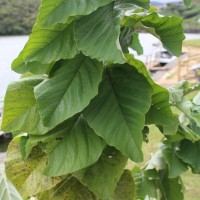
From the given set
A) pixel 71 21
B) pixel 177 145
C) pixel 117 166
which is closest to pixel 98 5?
pixel 71 21

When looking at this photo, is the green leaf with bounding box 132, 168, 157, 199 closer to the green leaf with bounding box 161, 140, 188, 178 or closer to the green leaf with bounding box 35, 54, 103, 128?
the green leaf with bounding box 161, 140, 188, 178

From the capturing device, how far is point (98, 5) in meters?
0.39

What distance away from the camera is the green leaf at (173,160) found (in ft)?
2.25

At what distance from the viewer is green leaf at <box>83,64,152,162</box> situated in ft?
1.38

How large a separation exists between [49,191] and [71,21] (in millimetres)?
226

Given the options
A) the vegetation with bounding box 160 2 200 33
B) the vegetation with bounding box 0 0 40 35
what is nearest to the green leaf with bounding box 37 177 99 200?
the vegetation with bounding box 0 0 40 35

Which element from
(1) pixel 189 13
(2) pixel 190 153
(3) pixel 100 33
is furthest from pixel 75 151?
(1) pixel 189 13

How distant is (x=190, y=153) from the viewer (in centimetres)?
Answer: 68

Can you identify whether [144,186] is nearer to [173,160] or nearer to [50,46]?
[173,160]

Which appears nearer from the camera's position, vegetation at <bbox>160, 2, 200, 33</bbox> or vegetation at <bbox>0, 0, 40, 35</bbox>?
vegetation at <bbox>0, 0, 40, 35</bbox>

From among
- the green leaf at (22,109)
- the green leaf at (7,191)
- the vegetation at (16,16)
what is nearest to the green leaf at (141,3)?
the green leaf at (22,109)

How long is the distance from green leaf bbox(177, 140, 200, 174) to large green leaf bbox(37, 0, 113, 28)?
37cm

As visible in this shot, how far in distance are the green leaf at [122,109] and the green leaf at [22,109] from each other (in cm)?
7

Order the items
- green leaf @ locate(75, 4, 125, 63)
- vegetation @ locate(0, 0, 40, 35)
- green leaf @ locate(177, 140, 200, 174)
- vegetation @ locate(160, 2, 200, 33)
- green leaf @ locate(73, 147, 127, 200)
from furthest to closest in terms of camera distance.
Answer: vegetation @ locate(160, 2, 200, 33) → vegetation @ locate(0, 0, 40, 35) → green leaf @ locate(177, 140, 200, 174) → green leaf @ locate(73, 147, 127, 200) → green leaf @ locate(75, 4, 125, 63)
